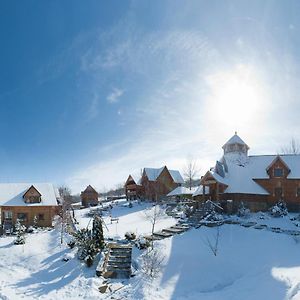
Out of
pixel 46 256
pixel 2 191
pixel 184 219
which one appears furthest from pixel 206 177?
pixel 2 191

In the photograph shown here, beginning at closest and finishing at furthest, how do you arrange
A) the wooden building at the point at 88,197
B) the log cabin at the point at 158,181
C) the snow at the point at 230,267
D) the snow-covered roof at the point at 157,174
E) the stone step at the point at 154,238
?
the snow at the point at 230,267
the stone step at the point at 154,238
the log cabin at the point at 158,181
the snow-covered roof at the point at 157,174
the wooden building at the point at 88,197

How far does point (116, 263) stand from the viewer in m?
21.1

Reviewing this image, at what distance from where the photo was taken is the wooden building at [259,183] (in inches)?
1416

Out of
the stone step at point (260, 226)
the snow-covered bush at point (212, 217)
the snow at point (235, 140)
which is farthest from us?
the snow at point (235, 140)

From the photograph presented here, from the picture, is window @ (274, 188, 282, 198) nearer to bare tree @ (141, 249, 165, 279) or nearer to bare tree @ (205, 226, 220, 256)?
bare tree @ (205, 226, 220, 256)

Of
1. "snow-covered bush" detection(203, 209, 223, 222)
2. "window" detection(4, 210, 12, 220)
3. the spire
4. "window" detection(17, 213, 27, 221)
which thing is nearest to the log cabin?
the spire

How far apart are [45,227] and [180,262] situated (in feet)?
75.2

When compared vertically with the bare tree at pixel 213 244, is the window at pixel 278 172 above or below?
above

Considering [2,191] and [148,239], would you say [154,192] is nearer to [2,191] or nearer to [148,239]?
[2,191]

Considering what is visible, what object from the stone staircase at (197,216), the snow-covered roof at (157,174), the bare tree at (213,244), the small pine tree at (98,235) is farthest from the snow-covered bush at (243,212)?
the snow-covered roof at (157,174)

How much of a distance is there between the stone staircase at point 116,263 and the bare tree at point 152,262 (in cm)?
106

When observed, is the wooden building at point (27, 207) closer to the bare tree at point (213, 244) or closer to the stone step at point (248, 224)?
the bare tree at point (213, 244)

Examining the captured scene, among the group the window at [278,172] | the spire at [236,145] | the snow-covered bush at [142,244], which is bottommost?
the snow-covered bush at [142,244]

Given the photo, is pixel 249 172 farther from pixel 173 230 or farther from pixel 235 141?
pixel 173 230
